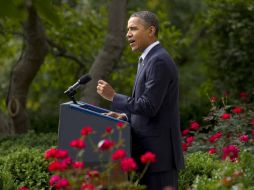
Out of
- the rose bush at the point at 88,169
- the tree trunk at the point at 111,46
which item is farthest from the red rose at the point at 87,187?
the tree trunk at the point at 111,46

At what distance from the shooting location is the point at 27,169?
6336 millimetres

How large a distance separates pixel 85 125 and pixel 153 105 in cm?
48

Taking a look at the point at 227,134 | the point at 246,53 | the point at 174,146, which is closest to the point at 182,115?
the point at 246,53

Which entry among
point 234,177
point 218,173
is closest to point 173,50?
point 218,173

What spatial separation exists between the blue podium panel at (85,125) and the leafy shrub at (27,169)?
1.47 meters

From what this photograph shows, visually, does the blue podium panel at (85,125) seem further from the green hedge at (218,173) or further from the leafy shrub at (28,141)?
the leafy shrub at (28,141)

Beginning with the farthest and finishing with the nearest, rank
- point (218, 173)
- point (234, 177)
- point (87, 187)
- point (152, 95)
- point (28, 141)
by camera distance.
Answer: point (28, 141), point (218, 173), point (152, 95), point (234, 177), point (87, 187)

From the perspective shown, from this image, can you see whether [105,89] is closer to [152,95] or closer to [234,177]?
[152,95]

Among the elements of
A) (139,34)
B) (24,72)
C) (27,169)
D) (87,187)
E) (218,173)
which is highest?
(139,34)

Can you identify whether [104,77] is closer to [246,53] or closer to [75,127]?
[246,53]

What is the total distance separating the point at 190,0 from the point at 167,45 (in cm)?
630

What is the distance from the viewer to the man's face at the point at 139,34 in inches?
185

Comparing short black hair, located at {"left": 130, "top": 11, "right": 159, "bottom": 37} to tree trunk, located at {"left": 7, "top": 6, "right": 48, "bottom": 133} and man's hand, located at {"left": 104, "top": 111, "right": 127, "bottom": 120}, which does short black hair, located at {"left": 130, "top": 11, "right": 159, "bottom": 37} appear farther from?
tree trunk, located at {"left": 7, "top": 6, "right": 48, "bottom": 133}

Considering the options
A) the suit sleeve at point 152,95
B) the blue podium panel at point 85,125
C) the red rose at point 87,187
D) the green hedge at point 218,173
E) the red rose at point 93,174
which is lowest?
the green hedge at point 218,173
